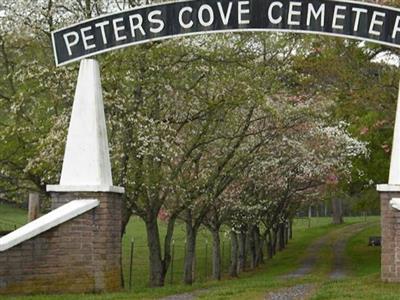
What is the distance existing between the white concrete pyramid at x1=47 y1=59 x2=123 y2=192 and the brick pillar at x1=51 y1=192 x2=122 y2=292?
13 cm

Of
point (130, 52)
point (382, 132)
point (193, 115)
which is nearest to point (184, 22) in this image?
point (130, 52)

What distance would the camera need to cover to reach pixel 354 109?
24.5 meters

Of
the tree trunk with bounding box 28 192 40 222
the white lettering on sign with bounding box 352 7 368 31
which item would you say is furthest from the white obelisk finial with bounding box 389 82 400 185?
the tree trunk with bounding box 28 192 40 222

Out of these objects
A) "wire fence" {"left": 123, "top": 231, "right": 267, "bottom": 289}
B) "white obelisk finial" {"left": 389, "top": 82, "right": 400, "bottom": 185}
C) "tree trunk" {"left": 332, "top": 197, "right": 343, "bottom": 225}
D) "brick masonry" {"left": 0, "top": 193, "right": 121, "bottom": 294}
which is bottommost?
"wire fence" {"left": 123, "top": 231, "right": 267, "bottom": 289}

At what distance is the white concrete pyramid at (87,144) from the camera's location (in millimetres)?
13133

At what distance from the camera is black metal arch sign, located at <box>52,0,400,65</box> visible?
45.8 feet

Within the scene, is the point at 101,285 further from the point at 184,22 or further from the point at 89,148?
the point at 184,22

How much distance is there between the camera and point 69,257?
1266 cm

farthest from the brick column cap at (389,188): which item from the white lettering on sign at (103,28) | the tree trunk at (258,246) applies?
the tree trunk at (258,246)

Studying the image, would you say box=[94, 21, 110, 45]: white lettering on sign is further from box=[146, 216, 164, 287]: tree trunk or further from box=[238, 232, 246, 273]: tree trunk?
box=[238, 232, 246, 273]: tree trunk

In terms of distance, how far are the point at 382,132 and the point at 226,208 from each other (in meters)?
6.15

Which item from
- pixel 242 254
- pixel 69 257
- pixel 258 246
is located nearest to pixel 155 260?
pixel 69 257

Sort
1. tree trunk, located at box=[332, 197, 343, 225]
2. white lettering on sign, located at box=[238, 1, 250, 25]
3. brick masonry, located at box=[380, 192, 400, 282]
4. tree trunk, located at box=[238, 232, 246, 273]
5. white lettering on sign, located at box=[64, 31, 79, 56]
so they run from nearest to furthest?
brick masonry, located at box=[380, 192, 400, 282]
white lettering on sign, located at box=[64, 31, 79, 56]
white lettering on sign, located at box=[238, 1, 250, 25]
tree trunk, located at box=[238, 232, 246, 273]
tree trunk, located at box=[332, 197, 343, 225]

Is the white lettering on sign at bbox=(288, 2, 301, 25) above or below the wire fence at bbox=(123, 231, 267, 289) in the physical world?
above
